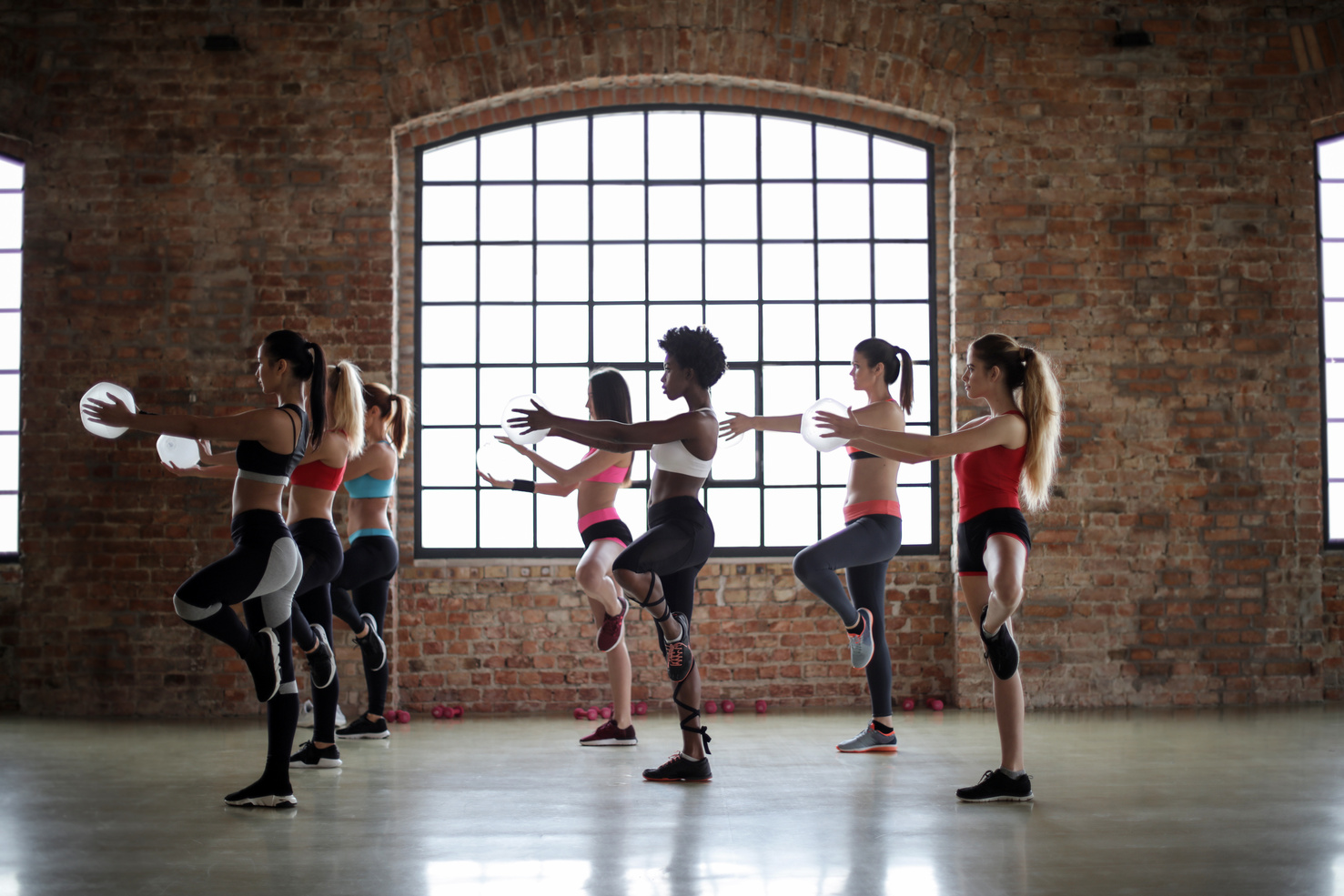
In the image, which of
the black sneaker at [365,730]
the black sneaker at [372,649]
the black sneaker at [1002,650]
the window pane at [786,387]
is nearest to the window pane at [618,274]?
the window pane at [786,387]

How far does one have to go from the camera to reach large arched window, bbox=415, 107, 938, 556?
6684 millimetres

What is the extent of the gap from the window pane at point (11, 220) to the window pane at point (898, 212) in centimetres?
524

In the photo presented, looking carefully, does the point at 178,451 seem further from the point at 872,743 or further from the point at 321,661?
the point at 872,743

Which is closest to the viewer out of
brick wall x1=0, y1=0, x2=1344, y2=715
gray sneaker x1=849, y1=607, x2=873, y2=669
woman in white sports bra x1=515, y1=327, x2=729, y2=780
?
woman in white sports bra x1=515, y1=327, x2=729, y2=780

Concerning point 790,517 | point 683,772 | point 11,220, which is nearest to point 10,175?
point 11,220

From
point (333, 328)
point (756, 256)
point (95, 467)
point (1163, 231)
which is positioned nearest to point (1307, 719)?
point (1163, 231)

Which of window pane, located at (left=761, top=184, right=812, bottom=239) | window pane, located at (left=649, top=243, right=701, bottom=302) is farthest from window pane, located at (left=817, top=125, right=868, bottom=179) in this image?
window pane, located at (left=649, top=243, right=701, bottom=302)

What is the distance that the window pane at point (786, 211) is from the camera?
6797 millimetres

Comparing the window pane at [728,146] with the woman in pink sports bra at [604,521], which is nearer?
the woman in pink sports bra at [604,521]

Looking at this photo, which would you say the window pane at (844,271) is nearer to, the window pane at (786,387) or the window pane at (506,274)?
the window pane at (786,387)

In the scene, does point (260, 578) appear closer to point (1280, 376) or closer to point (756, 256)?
point (756, 256)

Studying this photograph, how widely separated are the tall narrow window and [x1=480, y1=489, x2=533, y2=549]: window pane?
2.88 m

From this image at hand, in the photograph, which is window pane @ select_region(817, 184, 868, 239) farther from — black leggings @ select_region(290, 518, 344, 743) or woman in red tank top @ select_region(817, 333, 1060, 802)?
black leggings @ select_region(290, 518, 344, 743)

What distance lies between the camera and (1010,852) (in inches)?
120
